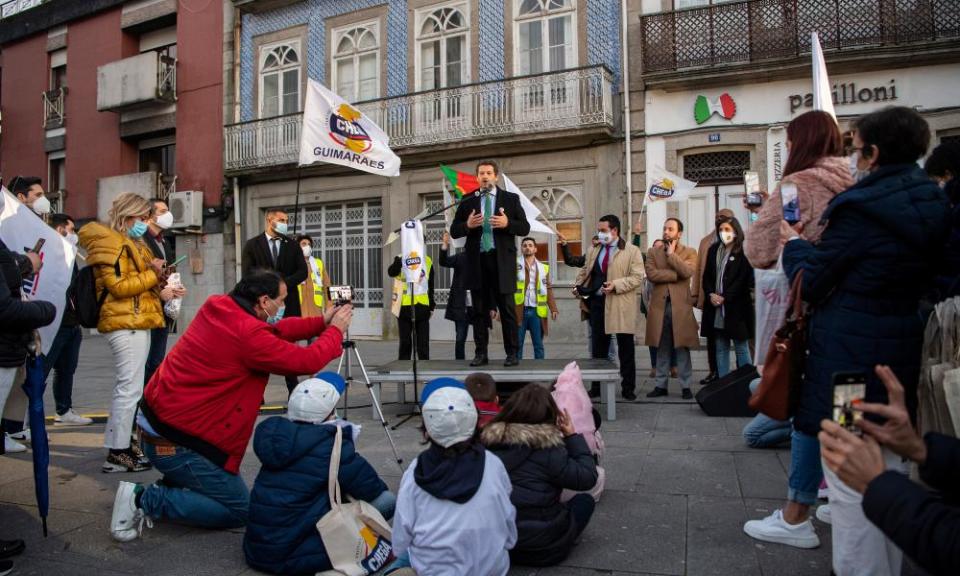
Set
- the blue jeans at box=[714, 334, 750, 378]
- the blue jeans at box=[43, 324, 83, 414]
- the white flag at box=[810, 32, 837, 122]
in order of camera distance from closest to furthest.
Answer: the white flag at box=[810, 32, 837, 122] → the blue jeans at box=[43, 324, 83, 414] → the blue jeans at box=[714, 334, 750, 378]

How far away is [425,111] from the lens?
17750 mm

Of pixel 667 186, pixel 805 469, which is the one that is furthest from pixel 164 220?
pixel 667 186

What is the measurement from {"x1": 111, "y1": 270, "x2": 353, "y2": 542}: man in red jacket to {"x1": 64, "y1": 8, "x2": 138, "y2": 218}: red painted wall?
21.3 m

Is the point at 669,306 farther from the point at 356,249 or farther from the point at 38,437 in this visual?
the point at 356,249

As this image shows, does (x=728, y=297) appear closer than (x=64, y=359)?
No

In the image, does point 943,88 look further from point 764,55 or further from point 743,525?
point 743,525

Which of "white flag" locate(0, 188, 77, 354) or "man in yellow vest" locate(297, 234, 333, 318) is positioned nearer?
"white flag" locate(0, 188, 77, 354)

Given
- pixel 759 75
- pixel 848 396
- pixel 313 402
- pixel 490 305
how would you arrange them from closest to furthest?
1. pixel 848 396
2. pixel 313 402
3. pixel 490 305
4. pixel 759 75

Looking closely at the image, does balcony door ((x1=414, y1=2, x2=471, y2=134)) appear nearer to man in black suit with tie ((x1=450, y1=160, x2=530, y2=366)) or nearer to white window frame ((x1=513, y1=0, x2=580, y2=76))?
white window frame ((x1=513, y1=0, x2=580, y2=76))

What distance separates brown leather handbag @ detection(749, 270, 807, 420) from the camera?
3.11 m

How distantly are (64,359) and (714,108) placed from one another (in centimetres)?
1244

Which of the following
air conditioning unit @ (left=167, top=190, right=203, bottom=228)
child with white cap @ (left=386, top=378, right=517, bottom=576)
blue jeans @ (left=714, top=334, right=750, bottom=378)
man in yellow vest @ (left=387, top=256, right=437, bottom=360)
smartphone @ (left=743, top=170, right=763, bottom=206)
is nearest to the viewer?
child with white cap @ (left=386, top=378, right=517, bottom=576)

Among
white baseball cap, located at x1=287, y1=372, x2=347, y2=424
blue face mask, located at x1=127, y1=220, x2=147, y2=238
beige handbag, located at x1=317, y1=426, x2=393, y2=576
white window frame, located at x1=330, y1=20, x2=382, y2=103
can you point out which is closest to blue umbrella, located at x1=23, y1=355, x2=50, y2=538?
white baseball cap, located at x1=287, y1=372, x2=347, y2=424

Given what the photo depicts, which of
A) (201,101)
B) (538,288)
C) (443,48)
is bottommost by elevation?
(538,288)
